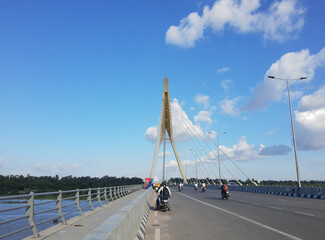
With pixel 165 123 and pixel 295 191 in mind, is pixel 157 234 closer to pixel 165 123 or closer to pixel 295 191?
pixel 295 191

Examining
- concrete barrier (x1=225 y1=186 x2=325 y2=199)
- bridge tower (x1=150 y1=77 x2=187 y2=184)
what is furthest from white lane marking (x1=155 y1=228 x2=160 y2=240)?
bridge tower (x1=150 y1=77 x2=187 y2=184)

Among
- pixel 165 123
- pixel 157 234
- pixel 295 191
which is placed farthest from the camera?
pixel 165 123

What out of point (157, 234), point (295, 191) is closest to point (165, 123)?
point (295, 191)

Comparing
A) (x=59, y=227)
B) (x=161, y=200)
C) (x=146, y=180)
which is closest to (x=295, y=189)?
(x=161, y=200)

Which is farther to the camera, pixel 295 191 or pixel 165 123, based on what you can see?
pixel 165 123

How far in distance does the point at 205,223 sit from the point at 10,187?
3189 inches

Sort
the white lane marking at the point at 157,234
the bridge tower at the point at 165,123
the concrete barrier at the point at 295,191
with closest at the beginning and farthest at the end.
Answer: the white lane marking at the point at 157,234 < the concrete barrier at the point at 295,191 < the bridge tower at the point at 165,123

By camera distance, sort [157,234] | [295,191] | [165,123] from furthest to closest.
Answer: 1. [165,123]
2. [295,191]
3. [157,234]

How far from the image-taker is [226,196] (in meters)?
23.6

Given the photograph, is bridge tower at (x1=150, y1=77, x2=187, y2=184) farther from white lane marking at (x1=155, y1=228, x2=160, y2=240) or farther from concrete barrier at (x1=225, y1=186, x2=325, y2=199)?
white lane marking at (x1=155, y1=228, x2=160, y2=240)

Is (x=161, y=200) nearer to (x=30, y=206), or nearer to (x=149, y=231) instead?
(x=149, y=231)

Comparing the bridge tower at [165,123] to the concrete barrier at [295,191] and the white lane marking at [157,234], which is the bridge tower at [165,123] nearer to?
the concrete barrier at [295,191]

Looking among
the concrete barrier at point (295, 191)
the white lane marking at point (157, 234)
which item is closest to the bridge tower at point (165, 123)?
the concrete barrier at point (295, 191)

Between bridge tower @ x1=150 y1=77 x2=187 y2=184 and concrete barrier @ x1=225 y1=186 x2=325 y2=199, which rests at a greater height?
bridge tower @ x1=150 y1=77 x2=187 y2=184
